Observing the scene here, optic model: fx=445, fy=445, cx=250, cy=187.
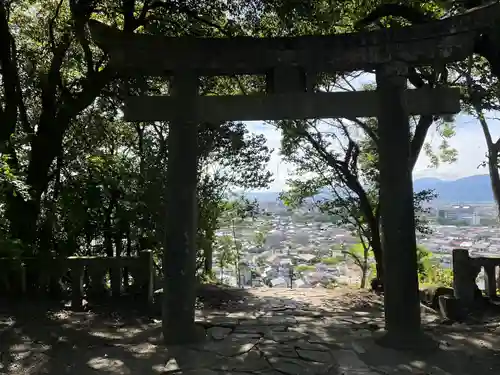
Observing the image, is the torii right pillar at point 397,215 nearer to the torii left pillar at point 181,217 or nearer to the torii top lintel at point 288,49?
the torii top lintel at point 288,49

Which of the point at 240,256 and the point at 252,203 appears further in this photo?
the point at 240,256

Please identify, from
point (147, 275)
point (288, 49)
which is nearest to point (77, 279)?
point (147, 275)

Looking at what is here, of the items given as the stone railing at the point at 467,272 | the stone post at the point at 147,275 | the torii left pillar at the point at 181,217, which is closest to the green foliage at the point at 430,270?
the stone railing at the point at 467,272

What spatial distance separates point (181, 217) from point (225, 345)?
1593mm

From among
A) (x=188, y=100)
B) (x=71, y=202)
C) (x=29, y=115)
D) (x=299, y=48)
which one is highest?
(x=29, y=115)

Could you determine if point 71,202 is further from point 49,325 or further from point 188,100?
point 188,100

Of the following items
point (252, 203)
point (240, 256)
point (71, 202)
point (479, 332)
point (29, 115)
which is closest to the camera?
point (479, 332)

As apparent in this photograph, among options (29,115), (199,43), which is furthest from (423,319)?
(29,115)

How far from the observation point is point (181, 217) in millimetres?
5332

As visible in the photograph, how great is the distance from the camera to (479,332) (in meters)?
5.80

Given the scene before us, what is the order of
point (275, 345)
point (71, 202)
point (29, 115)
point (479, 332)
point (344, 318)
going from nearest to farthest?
1. point (275, 345)
2. point (479, 332)
3. point (344, 318)
4. point (71, 202)
5. point (29, 115)

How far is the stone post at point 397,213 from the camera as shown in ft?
17.1

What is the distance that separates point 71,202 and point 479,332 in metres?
7.18

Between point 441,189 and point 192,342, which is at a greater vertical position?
point 441,189
